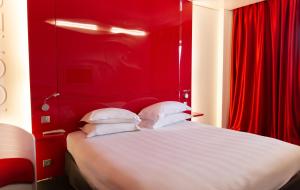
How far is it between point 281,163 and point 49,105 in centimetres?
219

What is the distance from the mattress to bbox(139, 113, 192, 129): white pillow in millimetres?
291

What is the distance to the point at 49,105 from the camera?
7.95 ft

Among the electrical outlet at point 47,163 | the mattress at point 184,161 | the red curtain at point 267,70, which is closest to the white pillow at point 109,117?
the mattress at point 184,161

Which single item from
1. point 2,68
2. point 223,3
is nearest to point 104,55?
point 2,68

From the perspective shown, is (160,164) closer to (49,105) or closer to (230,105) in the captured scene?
(49,105)

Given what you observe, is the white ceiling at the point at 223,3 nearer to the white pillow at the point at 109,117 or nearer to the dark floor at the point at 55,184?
the white pillow at the point at 109,117

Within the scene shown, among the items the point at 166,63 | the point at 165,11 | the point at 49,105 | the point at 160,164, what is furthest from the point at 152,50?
the point at 160,164

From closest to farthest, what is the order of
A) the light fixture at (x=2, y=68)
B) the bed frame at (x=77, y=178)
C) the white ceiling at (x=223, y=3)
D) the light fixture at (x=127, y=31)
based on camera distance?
the bed frame at (x=77, y=178) < the light fixture at (x=2, y=68) < the light fixture at (x=127, y=31) < the white ceiling at (x=223, y=3)

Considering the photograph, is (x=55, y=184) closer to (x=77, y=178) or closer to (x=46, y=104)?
(x=77, y=178)

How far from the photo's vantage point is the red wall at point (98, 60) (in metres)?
2.38

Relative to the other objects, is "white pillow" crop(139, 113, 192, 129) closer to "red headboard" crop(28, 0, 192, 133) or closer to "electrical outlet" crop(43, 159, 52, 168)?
"red headboard" crop(28, 0, 192, 133)

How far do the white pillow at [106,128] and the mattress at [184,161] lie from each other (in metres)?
0.07

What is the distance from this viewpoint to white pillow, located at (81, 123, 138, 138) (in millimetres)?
2295

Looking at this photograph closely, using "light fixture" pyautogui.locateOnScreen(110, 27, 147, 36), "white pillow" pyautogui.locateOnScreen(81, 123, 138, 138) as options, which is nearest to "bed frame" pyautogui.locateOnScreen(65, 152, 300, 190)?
"white pillow" pyautogui.locateOnScreen(81, 123, 138, 138)
